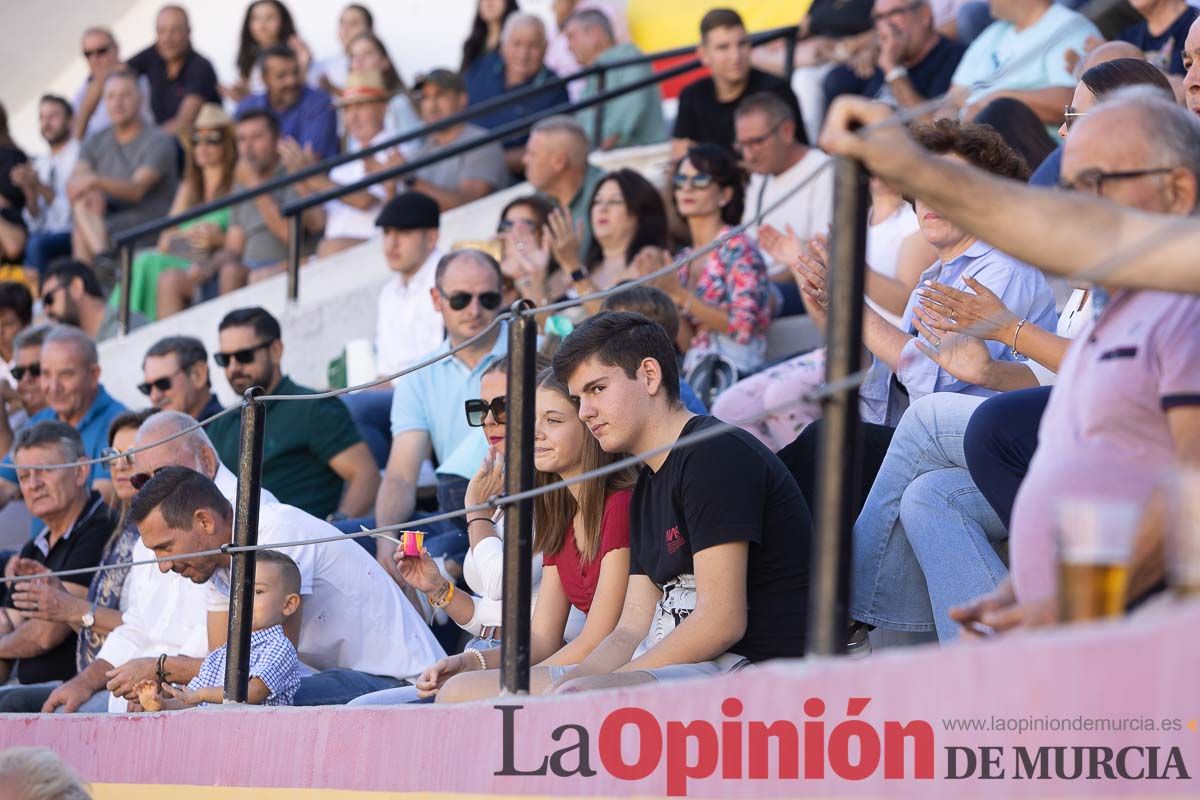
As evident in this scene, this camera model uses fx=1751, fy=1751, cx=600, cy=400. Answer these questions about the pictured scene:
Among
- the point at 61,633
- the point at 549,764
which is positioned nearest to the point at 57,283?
the point at 61,633

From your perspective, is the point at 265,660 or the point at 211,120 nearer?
the point at 265,660

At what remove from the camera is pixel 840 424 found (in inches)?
88.4

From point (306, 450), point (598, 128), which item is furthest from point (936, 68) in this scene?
point (306, 450)

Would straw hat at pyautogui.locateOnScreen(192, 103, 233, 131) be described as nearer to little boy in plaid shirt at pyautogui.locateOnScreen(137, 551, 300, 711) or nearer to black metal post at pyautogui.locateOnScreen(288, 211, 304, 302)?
black metal post at pyautogui.locateOnScreen(288, 211, 304, 302)

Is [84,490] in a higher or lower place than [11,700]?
higher

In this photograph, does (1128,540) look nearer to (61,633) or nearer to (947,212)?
(947,212)

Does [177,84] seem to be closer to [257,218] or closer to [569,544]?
[257,218]

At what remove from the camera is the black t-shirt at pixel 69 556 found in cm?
581

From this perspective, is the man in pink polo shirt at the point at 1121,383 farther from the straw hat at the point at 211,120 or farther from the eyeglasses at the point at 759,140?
the straw hat at the point at 211,120

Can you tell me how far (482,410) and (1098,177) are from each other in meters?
2.49

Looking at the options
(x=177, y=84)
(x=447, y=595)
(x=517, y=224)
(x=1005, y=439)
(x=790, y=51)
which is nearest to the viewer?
(x=1005, y=439)

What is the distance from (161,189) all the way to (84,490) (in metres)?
4.35

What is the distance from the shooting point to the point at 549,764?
287 cm

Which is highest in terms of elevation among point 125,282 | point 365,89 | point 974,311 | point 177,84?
point 177,84
